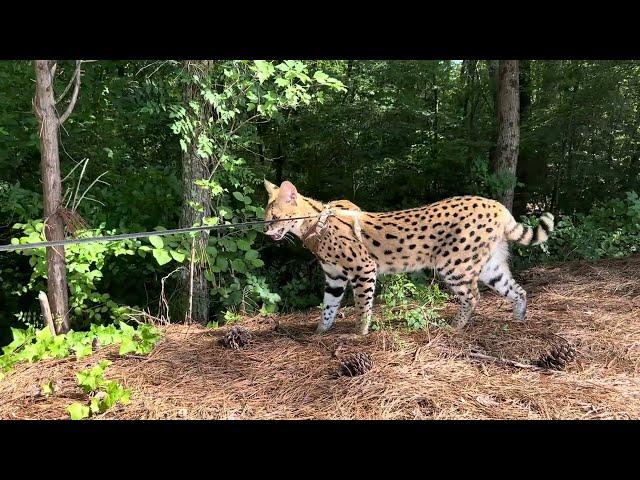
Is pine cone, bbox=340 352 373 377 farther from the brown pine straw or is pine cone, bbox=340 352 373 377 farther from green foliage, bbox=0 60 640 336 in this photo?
green foliage, bbox=0 60 640 336

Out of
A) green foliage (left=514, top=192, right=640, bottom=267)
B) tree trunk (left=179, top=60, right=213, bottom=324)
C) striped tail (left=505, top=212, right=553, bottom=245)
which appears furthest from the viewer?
green foliage (left=514, top=192, right=640, bottom=267)

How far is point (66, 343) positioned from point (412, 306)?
11.0ft

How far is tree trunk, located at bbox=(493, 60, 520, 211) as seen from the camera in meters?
7.88

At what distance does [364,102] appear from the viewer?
8.80 m

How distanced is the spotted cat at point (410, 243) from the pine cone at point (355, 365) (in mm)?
941

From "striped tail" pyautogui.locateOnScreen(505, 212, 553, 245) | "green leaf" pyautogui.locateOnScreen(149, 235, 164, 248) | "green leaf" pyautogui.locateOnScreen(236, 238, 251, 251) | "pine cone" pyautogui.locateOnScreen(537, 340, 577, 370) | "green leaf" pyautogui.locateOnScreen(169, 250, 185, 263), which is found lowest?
"pine cone" pyautogui.locateOnScreen(537, 340, 577, 370)

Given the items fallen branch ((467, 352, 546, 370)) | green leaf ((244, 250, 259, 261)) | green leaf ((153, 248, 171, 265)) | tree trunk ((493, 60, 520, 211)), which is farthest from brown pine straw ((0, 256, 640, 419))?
tree trunk ((493, 60, 520, 211))

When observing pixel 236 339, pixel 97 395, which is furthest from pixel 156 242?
pixel 97 395

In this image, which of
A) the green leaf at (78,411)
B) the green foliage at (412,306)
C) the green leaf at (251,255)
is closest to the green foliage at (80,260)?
the green leaf at (251,255)

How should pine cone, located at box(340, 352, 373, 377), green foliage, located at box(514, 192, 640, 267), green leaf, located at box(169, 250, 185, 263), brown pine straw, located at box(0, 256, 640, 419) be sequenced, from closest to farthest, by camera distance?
brown pine straw, located at box(0, 256, 640, 419) < pine cone, located at box(340, 352, 373, 377) < green leaf, located at box(169, 250, 185, 263) < green foliage, located at box(514, 192, 640, 267)

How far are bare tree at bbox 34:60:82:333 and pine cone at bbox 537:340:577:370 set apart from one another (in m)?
4.40

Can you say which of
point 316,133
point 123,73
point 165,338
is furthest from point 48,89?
point 316,133

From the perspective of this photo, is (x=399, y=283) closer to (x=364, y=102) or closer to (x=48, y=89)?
(x=48, y=89)

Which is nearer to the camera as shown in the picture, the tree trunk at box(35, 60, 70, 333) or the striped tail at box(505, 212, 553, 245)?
the tree trunk at box(35, 60, 70, 333)
